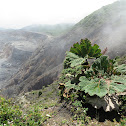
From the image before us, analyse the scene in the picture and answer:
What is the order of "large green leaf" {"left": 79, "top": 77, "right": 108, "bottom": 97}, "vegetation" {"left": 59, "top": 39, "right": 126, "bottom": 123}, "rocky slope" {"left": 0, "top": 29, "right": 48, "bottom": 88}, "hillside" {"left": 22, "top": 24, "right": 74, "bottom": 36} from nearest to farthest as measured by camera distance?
"large green leaf" {"left": 79, "top": 77, "right": 108, "bottom": 97}, "vegetation" {"left": 59, "top": 39, "right": 126, "bottom": 123}, "rocky slope" {"left": 0, "top": 29, "right": 48, "bottom": 88}, "hillside" {"left": 22, "top": 24, "right": 74, "bottom": 36}

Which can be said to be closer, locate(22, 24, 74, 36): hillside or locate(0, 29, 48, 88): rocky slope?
locate(0, 29, 48, 88): rocky slope

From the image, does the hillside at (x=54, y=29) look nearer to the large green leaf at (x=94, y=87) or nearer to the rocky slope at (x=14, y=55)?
the rocky slope at (x=14, y=55)

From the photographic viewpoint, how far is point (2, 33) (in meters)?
73.9

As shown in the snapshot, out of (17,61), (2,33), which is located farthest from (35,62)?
(2,33)

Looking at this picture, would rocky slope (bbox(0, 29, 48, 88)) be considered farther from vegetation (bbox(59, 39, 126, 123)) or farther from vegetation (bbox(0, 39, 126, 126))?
vegetation (bbox(59, 39, 126, 123))

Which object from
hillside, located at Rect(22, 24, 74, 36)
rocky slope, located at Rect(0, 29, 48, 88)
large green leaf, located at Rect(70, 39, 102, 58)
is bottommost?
rocky slope, located at Rect(0, 29, 48, 88)

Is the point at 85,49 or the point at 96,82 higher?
the point at 85,49

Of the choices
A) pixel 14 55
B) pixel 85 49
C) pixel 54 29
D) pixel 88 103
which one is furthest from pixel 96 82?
pixel 54 29

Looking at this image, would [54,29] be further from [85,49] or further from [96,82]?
[96,82]

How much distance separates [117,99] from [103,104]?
48cm

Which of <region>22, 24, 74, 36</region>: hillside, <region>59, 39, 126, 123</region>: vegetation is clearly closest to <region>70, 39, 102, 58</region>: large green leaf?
<region>59, 39, 126, 123</region>: vegetation

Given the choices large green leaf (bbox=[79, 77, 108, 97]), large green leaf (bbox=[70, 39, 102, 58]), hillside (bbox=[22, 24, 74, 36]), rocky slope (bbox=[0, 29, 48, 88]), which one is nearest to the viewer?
large green leaf (bbox=[79, 77, 108, 97])

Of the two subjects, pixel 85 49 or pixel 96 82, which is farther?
pixel 85 49

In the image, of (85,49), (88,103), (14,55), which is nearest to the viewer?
(88,103)
